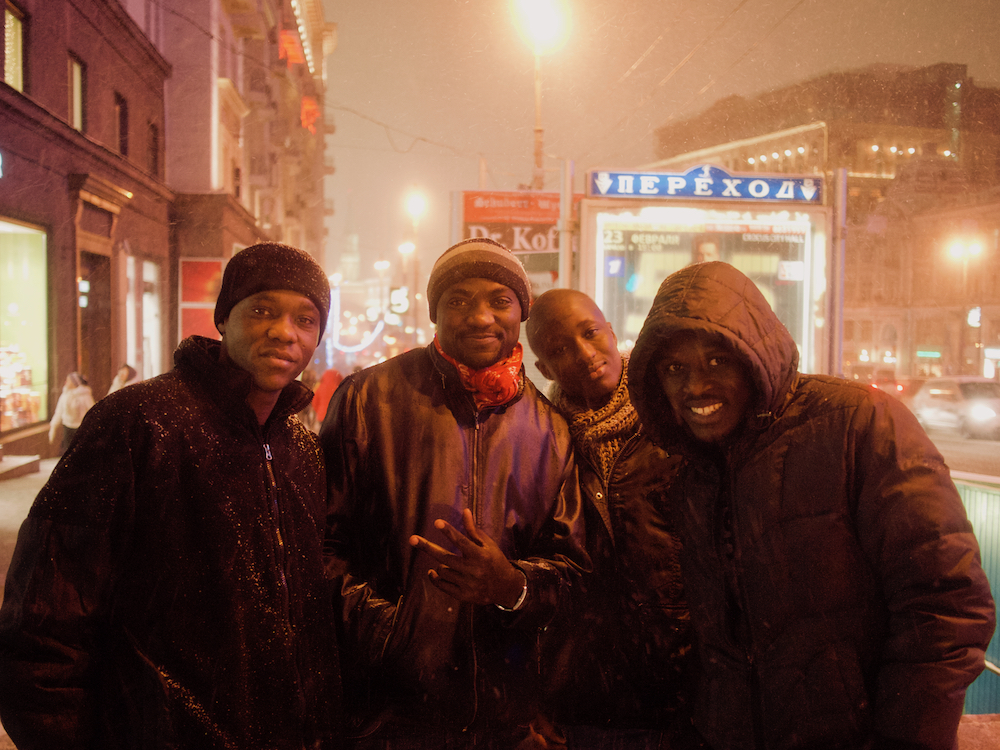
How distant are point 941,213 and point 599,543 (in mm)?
67259

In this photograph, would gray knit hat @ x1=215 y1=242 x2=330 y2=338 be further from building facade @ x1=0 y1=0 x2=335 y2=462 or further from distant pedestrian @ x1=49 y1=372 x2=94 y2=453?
building facade @ x1=0 y1=0 x2=335 y2=462

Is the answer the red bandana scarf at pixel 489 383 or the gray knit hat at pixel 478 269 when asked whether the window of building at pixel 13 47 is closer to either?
the gray knit hat at pixel 478 269

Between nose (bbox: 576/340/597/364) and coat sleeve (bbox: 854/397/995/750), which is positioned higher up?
nose (bbox: 576/340/597/364)

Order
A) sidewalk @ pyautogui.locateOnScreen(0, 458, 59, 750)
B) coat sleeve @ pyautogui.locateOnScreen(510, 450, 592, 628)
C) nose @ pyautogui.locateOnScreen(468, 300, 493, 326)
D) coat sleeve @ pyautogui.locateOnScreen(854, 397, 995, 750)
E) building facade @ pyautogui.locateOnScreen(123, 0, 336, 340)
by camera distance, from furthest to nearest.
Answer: building facade @ pyautogui.locateOnScreen(123, 0, 336, 340)
sidewalk @ pyautogui.locateOnScreen(0, 458, 59, 750)
nose @ pyautogui.locateOnScreen(468, 300, 493, 326)
coat sleeve @ pyautogui.locateOnScreen(510, 450, 592, 628)
coat sleeve @ pyautogui.locateOnScreen(854, 397, 995, 750)

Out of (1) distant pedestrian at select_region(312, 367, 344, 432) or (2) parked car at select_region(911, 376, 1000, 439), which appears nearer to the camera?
(1) distant pedestrian at select_region(312, 367, 344, 432)

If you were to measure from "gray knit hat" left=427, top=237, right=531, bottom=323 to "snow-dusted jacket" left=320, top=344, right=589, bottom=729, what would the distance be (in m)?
0.25

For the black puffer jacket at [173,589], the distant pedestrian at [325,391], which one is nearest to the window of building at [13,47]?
the distant pedestrian at [325,391]

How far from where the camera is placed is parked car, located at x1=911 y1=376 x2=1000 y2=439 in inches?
760

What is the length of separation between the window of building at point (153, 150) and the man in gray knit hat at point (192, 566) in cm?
2043

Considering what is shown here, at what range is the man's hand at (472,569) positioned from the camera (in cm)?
187

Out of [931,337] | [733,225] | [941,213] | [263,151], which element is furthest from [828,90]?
[733,225]

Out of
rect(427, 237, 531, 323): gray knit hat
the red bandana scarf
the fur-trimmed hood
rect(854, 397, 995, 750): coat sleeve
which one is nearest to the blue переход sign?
rect(427, 237, 531, 323): gray knit hat

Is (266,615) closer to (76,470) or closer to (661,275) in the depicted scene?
(76,470)

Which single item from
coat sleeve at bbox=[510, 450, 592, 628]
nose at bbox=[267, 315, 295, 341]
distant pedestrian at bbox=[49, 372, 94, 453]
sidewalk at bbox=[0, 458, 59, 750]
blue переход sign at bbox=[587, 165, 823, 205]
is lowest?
sidewalk at bbox=[0, 458, 59, 750]
